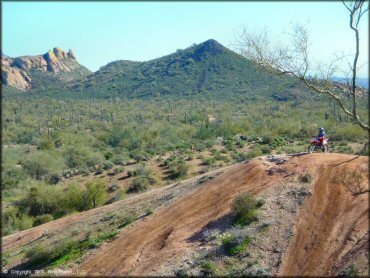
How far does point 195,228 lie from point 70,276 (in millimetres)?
4522

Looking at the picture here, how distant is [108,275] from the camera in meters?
13.0

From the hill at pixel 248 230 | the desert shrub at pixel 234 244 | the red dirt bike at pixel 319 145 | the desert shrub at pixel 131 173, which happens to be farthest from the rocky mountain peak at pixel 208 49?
the desert shrub at pixel 234 244

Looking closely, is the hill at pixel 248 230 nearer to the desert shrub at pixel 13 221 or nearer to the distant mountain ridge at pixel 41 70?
the desert shrub at pixel 13 221

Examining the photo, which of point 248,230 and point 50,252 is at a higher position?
point 248,230

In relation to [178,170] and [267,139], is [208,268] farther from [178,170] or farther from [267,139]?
[267,139]

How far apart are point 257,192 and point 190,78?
85.8 metres

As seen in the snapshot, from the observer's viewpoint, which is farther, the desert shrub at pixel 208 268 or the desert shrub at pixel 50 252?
the desert shrub at pixel 50 252

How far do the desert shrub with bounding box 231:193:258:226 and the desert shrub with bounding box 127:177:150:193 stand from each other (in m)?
16.3

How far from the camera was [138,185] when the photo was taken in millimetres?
30422

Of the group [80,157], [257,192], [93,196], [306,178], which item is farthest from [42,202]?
[306,178]

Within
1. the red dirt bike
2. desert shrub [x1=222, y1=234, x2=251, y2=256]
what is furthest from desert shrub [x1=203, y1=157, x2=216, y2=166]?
desert shrub [x1=222, y1=234, x2=251, y2=256]

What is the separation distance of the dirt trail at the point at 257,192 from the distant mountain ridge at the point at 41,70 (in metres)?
62.9

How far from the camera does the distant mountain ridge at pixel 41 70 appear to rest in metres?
78.7

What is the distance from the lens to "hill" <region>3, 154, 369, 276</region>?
11578 millimetres
